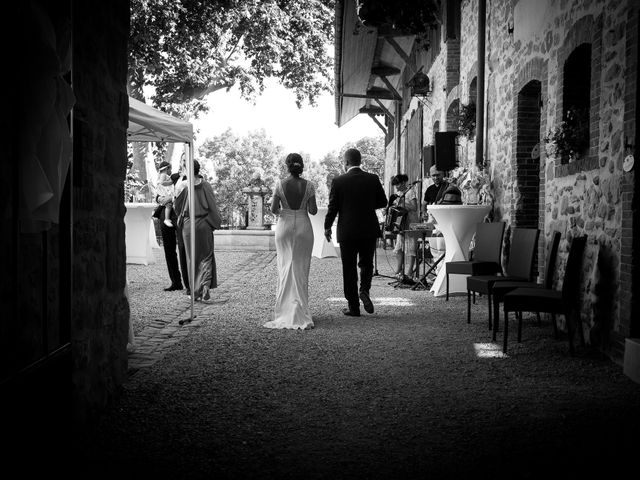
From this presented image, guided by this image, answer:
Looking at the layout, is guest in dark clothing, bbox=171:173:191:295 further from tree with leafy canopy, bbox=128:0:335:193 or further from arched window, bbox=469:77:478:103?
tree with leafy canopy, bbox=128:0:335:193

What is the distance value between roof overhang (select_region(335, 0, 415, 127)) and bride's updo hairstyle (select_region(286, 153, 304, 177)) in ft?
11.1

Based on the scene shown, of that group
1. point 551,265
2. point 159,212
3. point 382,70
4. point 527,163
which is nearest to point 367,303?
point 551,265

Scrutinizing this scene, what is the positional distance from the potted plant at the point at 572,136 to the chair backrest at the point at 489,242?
50.6 inches

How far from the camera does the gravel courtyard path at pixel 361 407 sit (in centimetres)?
315

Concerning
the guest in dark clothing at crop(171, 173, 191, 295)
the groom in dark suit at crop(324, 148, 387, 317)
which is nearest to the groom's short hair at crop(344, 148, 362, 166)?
the groom in dark suit at crop(324, 148, 387, 317)

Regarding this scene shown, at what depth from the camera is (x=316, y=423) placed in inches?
148

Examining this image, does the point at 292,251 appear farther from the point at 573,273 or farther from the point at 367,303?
the point at 573,273

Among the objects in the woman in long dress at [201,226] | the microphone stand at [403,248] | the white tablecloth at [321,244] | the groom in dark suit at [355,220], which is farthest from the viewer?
the white tablecloth at [321,244]

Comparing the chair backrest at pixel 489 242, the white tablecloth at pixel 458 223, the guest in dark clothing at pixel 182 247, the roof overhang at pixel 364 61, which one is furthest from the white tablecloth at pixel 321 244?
the chair backrest at pixel 489 242

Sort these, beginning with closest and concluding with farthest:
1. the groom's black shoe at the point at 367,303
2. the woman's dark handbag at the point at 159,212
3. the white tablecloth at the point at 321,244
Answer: the groom's black shoe at the point at 367,303, the woman's dark handbag at the point at 159,212, the white tablecloth at the point at 321,244

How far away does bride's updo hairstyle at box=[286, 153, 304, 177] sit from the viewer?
7160 mm

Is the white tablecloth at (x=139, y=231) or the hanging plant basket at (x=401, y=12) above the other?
the hanging plant basket at (x=401, y=12)

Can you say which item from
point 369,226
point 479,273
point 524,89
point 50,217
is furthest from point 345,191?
point 50,217

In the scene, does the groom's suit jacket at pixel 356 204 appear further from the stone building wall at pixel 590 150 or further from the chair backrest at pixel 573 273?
the chair backrest at pixel 573 273
